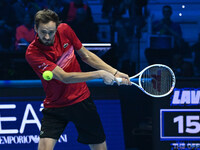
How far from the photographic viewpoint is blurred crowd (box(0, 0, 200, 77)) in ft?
21.2

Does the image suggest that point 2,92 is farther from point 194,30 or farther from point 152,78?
point 194,30

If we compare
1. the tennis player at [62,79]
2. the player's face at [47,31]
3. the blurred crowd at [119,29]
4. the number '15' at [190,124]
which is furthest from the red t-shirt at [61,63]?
the blurred crowd at [119,29]

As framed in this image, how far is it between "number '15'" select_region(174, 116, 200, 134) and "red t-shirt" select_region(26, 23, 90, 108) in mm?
1746

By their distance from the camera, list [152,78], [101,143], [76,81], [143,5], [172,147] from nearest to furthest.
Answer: [76,81] < [101,143] < [152,78] < [172,147] < [143,5]

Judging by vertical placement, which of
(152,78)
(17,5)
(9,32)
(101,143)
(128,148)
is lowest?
(128,148)

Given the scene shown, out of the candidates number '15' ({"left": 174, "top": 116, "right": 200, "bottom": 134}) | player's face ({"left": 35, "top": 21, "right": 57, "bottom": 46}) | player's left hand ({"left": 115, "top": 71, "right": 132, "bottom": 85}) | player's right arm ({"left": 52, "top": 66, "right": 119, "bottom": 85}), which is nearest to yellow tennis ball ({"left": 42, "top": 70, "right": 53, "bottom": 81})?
player's right arm ({"left": 52, "top": 66, "right": 119, "bottom": 85})

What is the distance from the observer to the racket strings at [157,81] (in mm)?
4824

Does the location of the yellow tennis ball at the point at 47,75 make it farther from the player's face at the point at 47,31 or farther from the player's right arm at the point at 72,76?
the player's face at the point at 47,31

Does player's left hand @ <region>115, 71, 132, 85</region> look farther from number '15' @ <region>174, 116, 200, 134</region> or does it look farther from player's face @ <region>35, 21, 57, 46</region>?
number '15' @ <region>174, 116, 200, 134</region>

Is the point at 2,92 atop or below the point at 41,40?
below

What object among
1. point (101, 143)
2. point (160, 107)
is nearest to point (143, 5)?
point (160, 107)

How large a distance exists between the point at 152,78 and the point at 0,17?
310 cm

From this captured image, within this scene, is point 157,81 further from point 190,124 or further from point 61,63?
point 61,63

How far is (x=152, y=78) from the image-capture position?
4.94m
